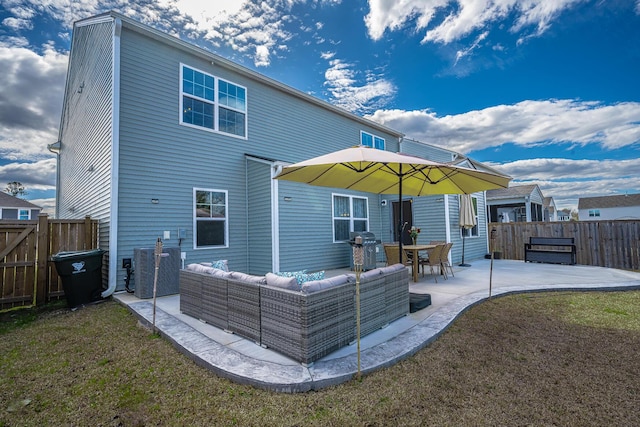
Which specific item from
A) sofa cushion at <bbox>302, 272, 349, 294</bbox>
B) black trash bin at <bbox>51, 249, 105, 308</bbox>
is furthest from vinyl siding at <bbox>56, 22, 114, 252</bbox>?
sofa cushion at <bbox>302, 272, 349, 294</bbox>

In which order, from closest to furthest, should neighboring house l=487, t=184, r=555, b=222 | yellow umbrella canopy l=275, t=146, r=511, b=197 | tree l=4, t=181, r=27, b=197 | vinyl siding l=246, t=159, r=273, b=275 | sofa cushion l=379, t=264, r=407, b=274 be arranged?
sofa cushion l=379, t=264, r=407, b=274
yellow umbrella canopy l=275, t=146, r=511, b=197
vinyl siding l=246, t=159, r=273, b=275
neighboring house l=487, t=184, r=555, b=222
tree l=4, t=181, r=27, b=197

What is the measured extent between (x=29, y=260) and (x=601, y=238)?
48.4 ft

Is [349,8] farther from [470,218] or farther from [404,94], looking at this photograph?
[470,218]

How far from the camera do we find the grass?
204cm

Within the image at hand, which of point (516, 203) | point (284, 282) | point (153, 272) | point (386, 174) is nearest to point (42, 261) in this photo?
point (153, 272)

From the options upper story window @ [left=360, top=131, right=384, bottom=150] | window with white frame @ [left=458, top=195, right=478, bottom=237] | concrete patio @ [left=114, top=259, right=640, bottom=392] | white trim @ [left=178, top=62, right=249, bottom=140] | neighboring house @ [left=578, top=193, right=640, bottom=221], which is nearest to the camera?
concrete patio @ [left=114, top=259, right=640, bottom=392]

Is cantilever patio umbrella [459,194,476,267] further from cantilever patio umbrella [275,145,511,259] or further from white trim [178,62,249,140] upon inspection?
white trim [178,62,249,140]

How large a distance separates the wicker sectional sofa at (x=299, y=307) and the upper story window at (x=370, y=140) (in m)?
8.49

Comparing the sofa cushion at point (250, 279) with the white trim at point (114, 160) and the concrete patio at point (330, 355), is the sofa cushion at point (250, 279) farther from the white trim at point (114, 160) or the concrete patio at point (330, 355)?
the white trim at point (114, 160)

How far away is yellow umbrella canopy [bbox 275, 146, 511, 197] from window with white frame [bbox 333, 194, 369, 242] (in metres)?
3.20

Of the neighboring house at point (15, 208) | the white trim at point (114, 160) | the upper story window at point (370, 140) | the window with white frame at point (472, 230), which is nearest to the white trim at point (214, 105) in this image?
the white trim at point (114, 160)

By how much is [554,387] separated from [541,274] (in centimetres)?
624

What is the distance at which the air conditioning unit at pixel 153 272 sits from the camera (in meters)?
5.41

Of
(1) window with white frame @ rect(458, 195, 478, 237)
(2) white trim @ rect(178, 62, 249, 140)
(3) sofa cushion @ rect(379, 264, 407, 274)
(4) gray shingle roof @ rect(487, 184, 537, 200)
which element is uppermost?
(2) white trim @ rect(178, 62, 249, 140)
